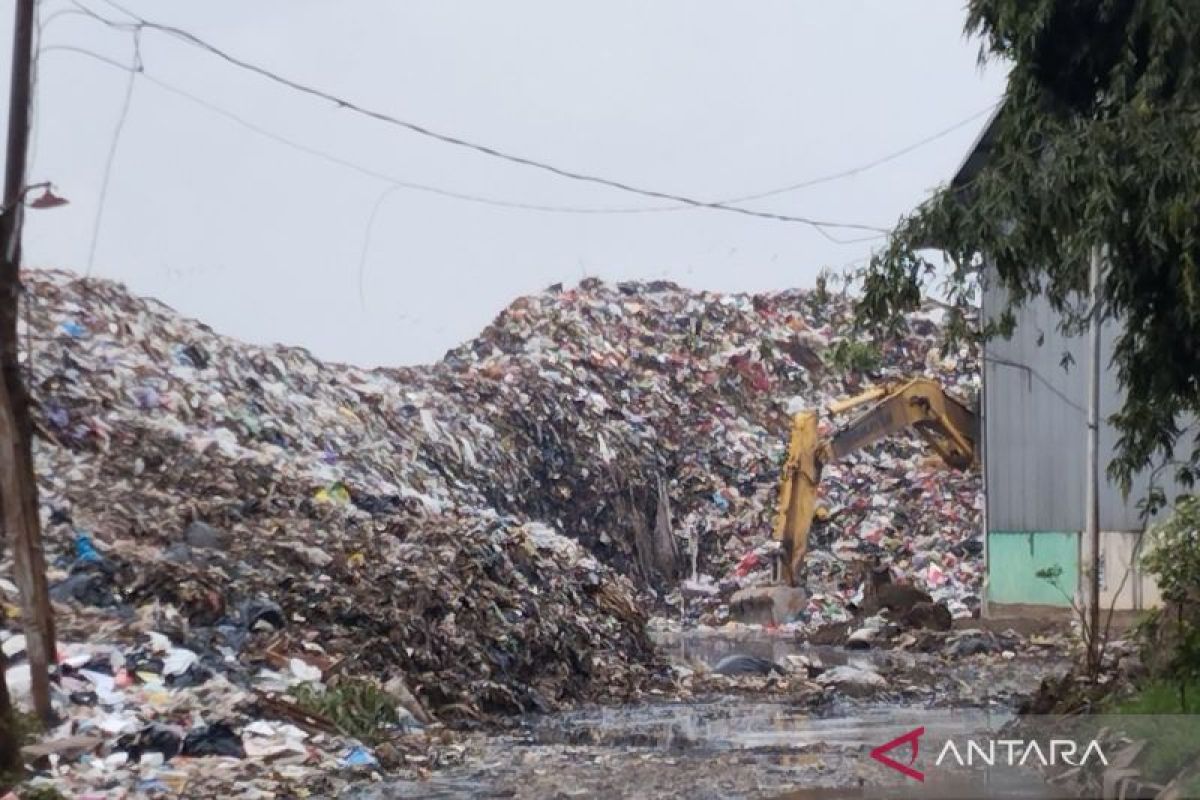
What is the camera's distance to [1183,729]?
755 cm

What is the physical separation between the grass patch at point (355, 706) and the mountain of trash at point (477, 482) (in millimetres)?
488

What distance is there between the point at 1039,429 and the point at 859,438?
9.87 feet

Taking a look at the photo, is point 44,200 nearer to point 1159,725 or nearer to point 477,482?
point 1159,725

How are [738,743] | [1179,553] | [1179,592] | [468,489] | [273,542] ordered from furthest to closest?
[468,489], [273,542], [738,743], [1179,553], [1179,592]

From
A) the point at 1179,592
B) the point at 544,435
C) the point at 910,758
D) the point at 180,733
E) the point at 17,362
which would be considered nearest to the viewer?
the point at 17,362

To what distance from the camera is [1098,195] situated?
7.59 metres

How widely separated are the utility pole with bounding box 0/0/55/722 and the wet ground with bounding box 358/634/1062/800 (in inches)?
80.7

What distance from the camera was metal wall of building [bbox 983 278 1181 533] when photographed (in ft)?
63.7

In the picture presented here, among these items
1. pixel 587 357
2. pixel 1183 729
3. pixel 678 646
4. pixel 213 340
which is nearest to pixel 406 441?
pixel 213 340

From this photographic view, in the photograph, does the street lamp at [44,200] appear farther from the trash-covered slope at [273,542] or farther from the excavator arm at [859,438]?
the excavator arm at [859,438]

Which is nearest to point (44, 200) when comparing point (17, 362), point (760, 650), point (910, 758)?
point (17, 362)

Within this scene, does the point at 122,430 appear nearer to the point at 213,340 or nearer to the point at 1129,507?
the point at 213,340

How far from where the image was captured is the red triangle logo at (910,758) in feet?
29.9

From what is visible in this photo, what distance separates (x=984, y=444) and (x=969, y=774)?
1360cm
